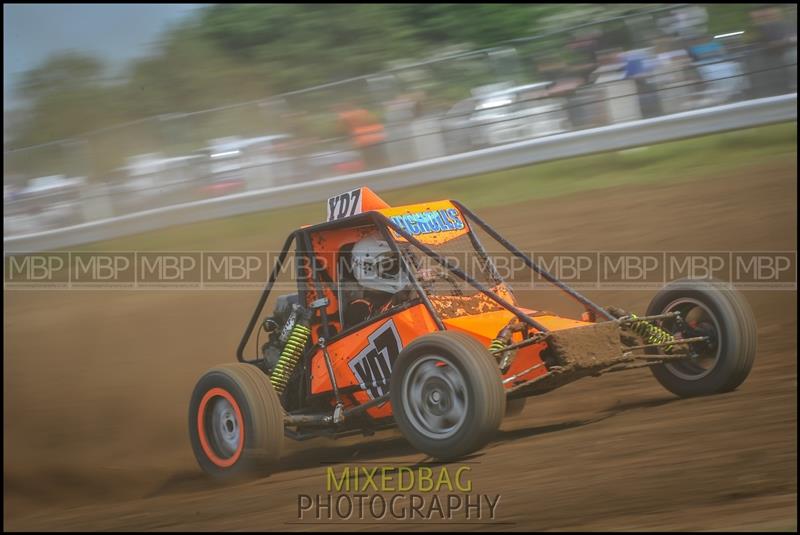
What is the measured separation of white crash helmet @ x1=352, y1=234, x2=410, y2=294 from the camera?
5777mm

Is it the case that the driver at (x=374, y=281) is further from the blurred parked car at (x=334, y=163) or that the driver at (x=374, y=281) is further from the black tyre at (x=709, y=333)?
the blurred parked car at (x=334, y=163)

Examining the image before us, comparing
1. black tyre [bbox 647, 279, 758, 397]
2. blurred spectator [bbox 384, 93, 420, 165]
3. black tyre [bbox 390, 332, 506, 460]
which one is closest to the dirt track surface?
black tyre [bbox 647, 279, 758, 397]

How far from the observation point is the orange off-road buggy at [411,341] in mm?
5094

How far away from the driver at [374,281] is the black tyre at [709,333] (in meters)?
1.61

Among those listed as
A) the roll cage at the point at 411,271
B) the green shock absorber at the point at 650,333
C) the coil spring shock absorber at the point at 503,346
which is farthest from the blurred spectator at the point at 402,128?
the coil spring shock absorber at the point at 503,346

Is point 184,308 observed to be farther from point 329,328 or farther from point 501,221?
point 329,328

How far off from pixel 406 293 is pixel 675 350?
1635 millimetres

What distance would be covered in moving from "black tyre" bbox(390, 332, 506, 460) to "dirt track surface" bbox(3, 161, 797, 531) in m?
0.26

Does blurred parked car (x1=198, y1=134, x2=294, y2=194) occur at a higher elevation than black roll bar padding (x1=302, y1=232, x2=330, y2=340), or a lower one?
higher

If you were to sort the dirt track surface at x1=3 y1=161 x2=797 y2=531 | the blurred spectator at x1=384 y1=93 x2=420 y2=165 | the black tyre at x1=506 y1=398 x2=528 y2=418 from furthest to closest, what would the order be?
the blurred spectator at x1=384 y1=93 x2=420 y2=165 → the black tyre at x1=506 y1=398 x2=528 y2=418 → the dirt track surface at x1=3 y1=161 x2=797 y2=531

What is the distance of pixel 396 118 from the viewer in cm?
1189

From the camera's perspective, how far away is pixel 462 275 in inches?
215

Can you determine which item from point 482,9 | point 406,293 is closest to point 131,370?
point 406,293

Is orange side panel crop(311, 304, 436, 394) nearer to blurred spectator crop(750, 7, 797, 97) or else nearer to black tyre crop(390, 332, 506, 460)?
black tyre crop(390, 332, 506, 460)
